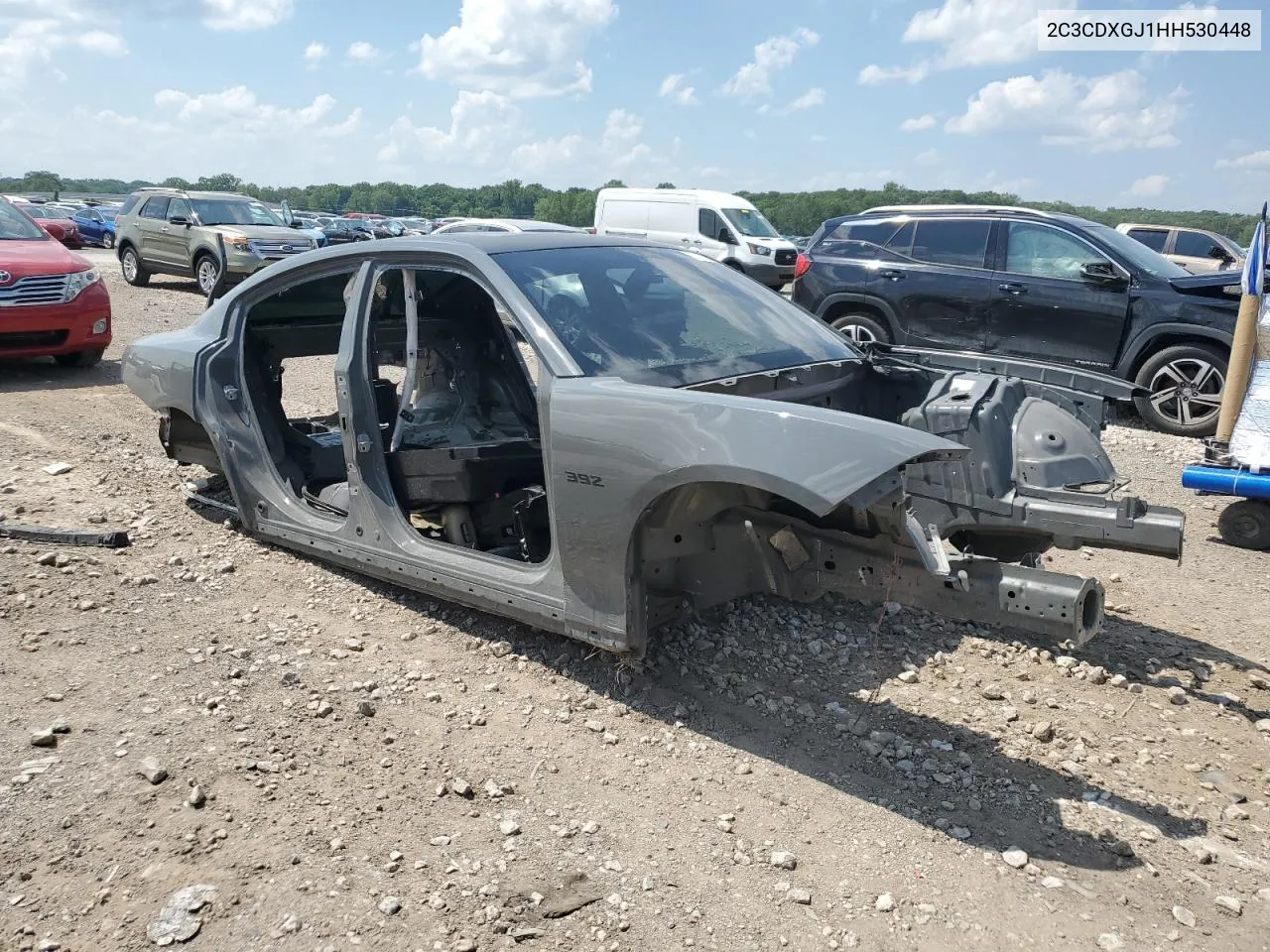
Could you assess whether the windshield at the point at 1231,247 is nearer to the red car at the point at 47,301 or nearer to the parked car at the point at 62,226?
the red car at the point at 47,301

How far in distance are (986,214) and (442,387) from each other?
714 cm

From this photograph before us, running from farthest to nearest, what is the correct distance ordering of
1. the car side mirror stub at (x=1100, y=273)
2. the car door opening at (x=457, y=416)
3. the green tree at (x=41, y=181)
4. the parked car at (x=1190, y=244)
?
1. the green tree at (x=41, y=181)
2. the parked car at (x=1190, y=244)
3. the car side mirror stub at (x=1100, y=273)
4. the car door opening at (x=457, y=416)

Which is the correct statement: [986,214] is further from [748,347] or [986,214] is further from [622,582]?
[622,582]

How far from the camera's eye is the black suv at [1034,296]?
8.71 m

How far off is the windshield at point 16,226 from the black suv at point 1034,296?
25.6 ft

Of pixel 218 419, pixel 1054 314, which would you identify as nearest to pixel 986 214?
pixel 1054 314

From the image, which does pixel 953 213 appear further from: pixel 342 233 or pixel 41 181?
pixel 41 181

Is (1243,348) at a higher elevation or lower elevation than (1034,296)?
lower

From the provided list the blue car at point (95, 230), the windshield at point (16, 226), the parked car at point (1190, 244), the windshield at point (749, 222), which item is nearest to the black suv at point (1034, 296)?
the windshield at point (16, 226)

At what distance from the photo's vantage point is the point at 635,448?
3.21 metres

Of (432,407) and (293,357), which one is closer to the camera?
(432,407)

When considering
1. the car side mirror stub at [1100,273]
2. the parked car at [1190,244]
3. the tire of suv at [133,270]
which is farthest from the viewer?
the tire of suv at [133,270]

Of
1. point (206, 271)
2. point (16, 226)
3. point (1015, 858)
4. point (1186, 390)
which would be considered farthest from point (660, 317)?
point (206, 271)

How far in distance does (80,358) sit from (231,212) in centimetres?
839
